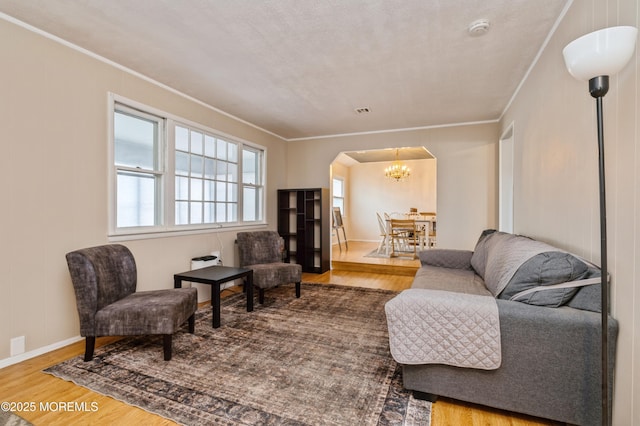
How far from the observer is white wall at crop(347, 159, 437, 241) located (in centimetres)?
830

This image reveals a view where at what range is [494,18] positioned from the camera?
Result: 2189 mm

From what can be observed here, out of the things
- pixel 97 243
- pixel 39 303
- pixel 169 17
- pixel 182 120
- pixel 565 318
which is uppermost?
pixel 169 17

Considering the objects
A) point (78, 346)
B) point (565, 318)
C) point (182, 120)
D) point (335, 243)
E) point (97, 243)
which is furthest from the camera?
point (335, 243)

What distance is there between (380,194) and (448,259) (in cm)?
552

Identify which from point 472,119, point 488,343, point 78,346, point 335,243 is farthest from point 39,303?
point 335,243

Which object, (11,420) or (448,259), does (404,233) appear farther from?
(11,420)

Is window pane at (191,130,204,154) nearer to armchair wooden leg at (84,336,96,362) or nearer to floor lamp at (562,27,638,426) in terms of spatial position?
armchair wooden leg at (84,336,96,362)

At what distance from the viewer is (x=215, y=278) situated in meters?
2.94

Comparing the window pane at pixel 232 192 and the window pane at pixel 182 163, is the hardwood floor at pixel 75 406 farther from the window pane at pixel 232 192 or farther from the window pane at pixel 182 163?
the window pane at pixel 232 192

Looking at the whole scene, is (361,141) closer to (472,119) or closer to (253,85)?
(472,119)

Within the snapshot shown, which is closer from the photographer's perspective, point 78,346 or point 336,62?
point 78,346

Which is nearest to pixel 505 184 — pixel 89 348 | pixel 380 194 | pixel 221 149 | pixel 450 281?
pixel 450 281

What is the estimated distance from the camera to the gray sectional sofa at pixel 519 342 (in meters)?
1.45

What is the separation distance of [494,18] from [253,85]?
92.3 inches
